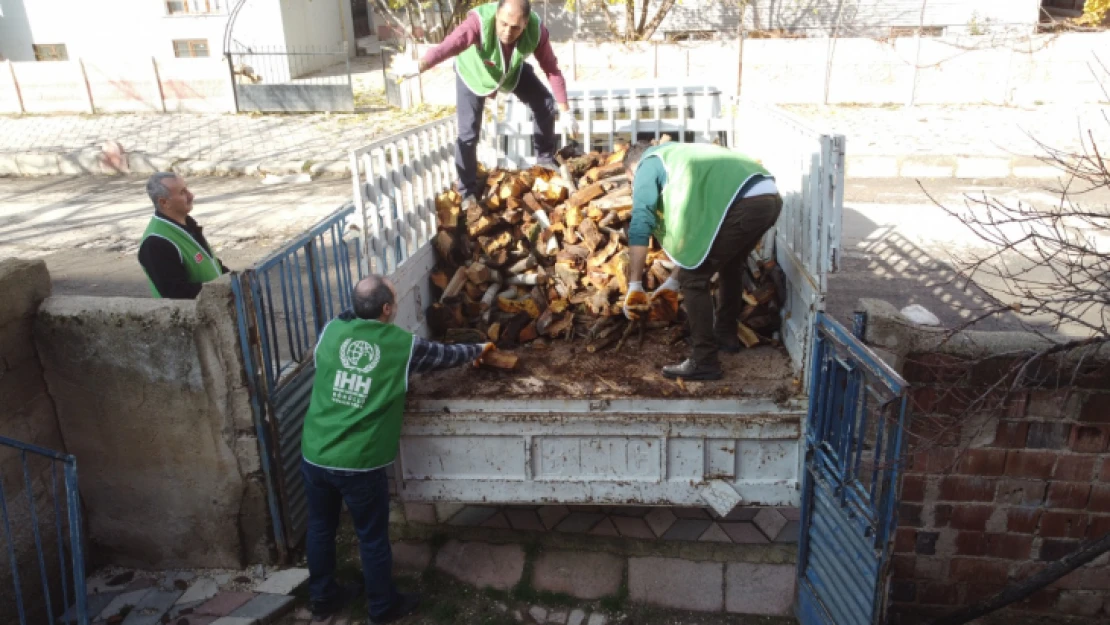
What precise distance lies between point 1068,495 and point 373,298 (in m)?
3.23

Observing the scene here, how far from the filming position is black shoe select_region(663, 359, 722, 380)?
4074mm

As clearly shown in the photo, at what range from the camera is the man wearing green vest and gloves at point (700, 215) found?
13.1ft

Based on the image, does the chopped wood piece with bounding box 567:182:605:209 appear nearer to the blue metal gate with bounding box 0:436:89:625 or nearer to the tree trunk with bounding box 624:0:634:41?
the blue metal gate with bounding box 0:436:89:625

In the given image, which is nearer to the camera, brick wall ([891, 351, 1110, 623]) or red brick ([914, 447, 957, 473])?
brick wall ([891, 351, 1110, 623])

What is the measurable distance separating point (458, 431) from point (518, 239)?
1.98 m

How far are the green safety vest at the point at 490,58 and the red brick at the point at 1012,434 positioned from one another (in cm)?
397

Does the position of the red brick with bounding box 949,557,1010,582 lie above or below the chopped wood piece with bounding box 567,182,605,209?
below

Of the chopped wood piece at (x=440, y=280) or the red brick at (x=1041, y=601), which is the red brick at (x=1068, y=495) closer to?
the red brick at (x=1041, y=601)

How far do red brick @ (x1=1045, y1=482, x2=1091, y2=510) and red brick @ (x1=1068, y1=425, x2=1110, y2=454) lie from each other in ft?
0.59

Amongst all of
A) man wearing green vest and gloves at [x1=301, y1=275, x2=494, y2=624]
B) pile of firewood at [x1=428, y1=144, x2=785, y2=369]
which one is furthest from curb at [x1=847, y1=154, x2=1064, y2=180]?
man wearing green vest and gloves at [x1=301, y1=275, x2=494, y2=624]

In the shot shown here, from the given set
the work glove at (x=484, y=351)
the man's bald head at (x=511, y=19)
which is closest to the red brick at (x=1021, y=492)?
the work glove at (x=484, y=351)

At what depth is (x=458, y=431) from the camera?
387 centimetres

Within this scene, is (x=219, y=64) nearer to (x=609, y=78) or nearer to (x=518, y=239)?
(x=609, y=78)

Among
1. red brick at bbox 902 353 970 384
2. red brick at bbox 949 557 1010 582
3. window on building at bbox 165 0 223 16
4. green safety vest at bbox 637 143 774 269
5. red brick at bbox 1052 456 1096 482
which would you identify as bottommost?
red brick at bbox 949 557 1010 582
